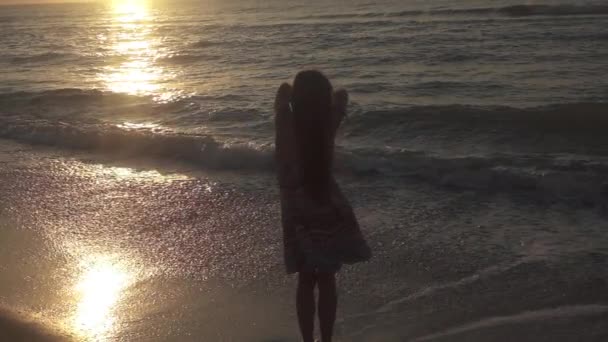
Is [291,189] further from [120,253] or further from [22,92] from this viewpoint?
[22,92]

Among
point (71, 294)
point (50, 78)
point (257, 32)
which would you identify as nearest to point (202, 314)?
point (71, 294)

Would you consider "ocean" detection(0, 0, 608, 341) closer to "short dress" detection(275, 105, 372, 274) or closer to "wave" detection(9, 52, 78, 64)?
"short dress" detection(275, 105, 372, 274)

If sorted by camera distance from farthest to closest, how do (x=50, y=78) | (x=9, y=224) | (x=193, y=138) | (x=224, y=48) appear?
(x=224, y=48) < (x=50, y=78) < (x=193, y=138) < (x=9, y=224)

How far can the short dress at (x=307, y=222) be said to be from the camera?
365 cm

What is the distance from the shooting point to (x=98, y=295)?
16.9 ft

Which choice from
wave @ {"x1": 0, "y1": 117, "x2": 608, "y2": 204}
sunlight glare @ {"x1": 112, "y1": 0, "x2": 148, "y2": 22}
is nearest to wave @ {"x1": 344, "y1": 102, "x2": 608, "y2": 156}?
wave @ {"x1": 0, "y1": 117, "x2": 608, "y2": 204}

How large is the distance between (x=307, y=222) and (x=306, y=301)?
52 cm

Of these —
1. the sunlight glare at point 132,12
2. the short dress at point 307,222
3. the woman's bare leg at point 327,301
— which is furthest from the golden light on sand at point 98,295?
the sunlight glare at point 132,12

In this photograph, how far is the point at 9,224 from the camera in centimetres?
696

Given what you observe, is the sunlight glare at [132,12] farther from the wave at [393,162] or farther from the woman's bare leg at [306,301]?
the woman's bare leg at [306,301]

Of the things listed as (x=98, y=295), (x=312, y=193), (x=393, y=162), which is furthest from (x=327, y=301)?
(x=393, y=162)

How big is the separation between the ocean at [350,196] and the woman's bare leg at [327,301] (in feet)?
1.75

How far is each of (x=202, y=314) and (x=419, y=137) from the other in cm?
672

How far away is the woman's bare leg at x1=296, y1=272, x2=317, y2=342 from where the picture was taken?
3.83 metres
